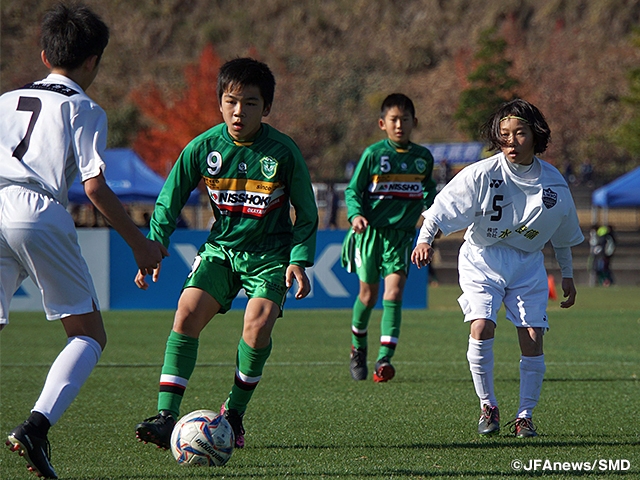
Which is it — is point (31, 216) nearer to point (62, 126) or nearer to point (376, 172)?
point (62, 126)

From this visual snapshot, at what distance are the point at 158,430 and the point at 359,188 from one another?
160 inches

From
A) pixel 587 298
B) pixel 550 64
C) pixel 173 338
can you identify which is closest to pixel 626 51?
pixel 550 64

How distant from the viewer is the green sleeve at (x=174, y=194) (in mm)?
4949

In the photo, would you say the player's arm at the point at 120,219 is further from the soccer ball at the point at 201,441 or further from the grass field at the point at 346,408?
the grass field at the point at 346,408

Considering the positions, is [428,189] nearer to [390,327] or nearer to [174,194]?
[390,327]

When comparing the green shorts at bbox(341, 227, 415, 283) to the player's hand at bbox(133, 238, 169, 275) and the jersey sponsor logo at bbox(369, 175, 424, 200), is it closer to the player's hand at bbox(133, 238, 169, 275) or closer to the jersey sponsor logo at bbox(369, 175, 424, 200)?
the jersey sponsor logo at bbox(369, 175, 424, 200)

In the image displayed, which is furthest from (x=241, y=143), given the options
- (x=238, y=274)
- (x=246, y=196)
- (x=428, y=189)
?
(x=428, y=189)

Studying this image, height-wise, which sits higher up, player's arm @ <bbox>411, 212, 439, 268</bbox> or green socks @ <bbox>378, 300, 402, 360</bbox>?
player's arm @ <bbox>411, 212, 439, 268</bbox>

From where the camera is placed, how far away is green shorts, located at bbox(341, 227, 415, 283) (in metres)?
8.12

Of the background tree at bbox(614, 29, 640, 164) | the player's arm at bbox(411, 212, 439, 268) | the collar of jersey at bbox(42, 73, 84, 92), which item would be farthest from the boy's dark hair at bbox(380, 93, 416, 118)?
the background tree at bbox(614, 29, 640, 164)

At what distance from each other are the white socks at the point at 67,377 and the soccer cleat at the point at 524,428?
2358mm

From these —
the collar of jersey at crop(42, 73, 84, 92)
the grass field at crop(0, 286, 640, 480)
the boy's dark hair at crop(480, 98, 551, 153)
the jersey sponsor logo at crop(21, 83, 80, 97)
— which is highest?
the boy's dark hair at crop(480, 98, 551, 153)

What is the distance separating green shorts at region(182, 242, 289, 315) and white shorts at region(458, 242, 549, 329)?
40.4 inches

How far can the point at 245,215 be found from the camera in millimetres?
5047
